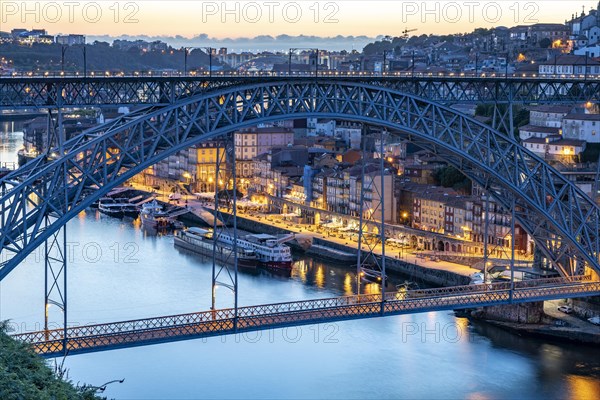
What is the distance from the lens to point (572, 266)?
21000mm

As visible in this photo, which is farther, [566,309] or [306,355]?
[566,309]

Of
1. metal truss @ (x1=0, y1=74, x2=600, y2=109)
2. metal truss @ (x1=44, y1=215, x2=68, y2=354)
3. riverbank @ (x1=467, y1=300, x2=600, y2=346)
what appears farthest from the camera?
riverbank @ (x1=467, y1=300, x2=600, y2=346)

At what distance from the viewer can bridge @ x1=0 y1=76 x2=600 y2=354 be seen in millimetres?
15648

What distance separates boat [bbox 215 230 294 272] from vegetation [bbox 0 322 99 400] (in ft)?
52.0

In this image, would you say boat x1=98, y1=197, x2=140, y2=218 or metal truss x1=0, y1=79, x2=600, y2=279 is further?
boat x1=98, y1=197, x2=140, y2=218

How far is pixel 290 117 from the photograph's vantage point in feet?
57.3

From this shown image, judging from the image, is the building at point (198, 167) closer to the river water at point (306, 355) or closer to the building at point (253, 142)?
the building at point (253, 142)

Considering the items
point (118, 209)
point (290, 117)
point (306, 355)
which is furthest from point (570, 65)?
point (290, 117)

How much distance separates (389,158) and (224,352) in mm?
16558

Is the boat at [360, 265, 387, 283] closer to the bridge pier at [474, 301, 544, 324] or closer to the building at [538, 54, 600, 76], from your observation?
the bridge pier at [474, 301, 544, 324]

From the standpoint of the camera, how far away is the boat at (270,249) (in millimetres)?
27766

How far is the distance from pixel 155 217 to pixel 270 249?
267 inches

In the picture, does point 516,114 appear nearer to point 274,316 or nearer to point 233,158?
point 233,158

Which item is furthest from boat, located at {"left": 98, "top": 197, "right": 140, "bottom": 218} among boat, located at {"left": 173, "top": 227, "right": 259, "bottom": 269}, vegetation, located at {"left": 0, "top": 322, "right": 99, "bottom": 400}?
vegetation, located at {"left": 0, "top": 322, "right": 99, "bottom": 400}
